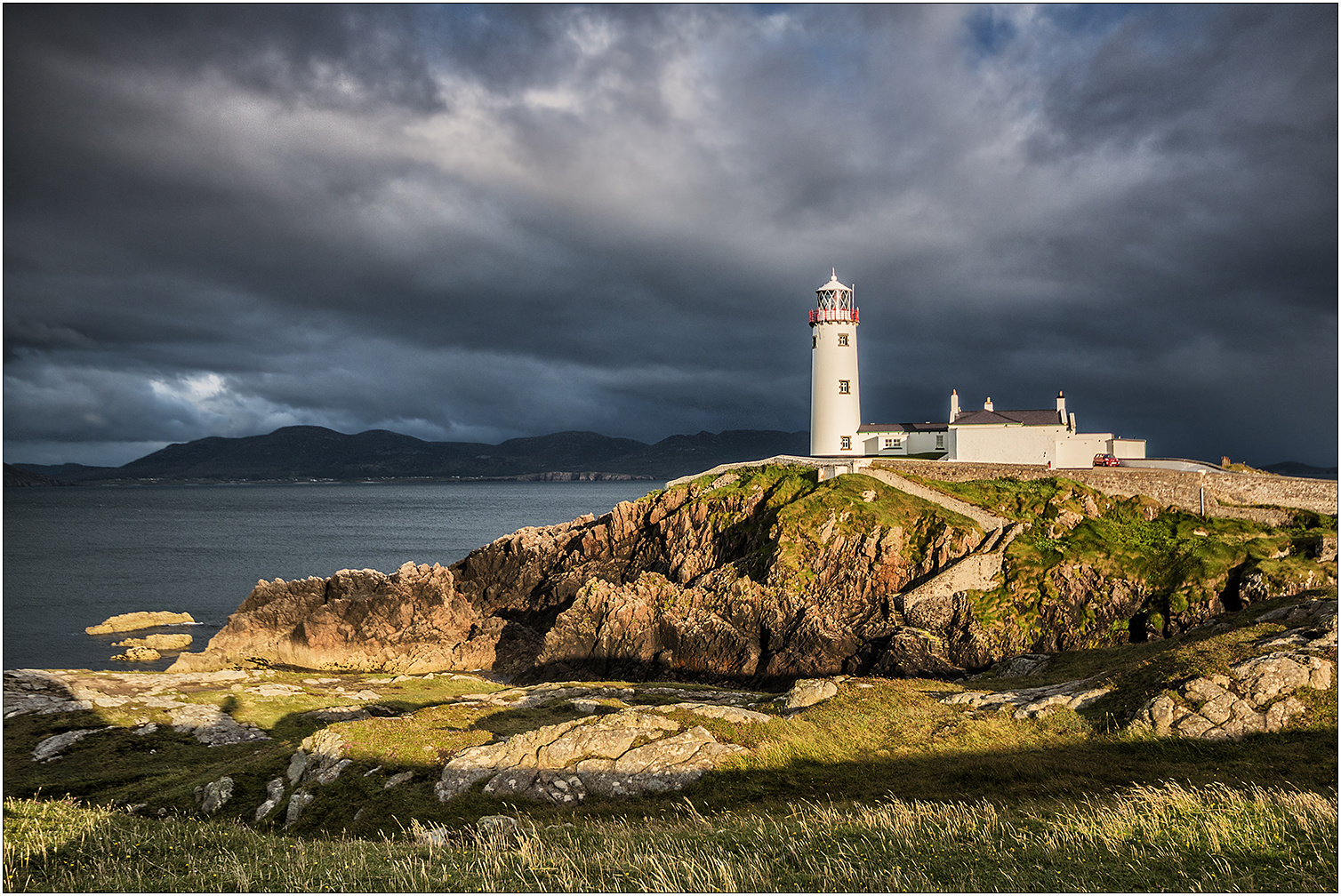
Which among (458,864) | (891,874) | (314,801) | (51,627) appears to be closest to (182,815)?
(314,801)

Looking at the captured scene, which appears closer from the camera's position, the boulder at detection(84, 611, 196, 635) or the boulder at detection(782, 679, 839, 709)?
the boulder at detection(782, 679, 839, 709)

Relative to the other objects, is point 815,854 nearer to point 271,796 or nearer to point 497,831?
point 497,831

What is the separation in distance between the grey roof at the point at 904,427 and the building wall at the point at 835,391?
1.34 metres

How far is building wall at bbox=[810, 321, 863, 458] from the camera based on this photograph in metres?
68.4

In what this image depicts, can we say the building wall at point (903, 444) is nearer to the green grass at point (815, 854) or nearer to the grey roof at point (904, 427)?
the grey roof at point (904, 427)

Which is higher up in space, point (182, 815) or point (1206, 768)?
point (1206, 768)

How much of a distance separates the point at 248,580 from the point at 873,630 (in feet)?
237

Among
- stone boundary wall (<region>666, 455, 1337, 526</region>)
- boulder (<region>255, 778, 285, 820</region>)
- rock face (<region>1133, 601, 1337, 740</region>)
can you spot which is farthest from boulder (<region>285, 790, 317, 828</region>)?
stone boundary wall (<region>666, 455, 1337, 526</region>)

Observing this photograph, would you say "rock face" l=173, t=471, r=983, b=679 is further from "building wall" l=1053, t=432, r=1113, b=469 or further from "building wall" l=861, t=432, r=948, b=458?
"building wall" l=1053, t=432, r=1113, b=469

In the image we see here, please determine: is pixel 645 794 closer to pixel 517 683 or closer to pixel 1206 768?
pixel 1206 768

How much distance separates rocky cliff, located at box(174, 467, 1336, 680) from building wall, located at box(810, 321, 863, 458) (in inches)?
363

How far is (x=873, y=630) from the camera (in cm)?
4250

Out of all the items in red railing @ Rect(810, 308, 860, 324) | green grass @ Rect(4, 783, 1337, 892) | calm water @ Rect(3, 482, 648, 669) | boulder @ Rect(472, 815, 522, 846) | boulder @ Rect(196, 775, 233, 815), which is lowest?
calm water @ Rect(3, 482, 648, 669)

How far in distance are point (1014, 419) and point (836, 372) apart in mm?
16393
